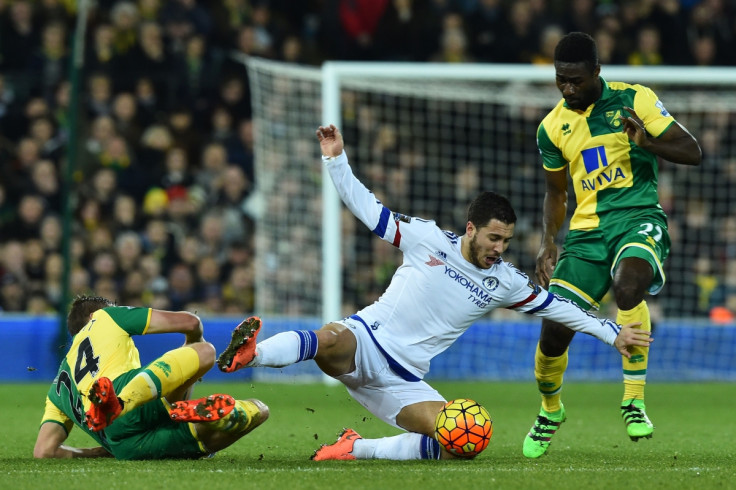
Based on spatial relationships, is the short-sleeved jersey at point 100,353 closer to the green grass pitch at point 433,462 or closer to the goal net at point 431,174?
the green grass pitch at point 433,462

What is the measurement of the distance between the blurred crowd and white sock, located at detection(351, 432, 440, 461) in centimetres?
669

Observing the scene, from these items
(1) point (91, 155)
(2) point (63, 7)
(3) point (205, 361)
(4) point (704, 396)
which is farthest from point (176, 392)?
(2) point (63, 7)

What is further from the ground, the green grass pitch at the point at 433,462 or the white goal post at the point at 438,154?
the white goal post at the point at 438,154

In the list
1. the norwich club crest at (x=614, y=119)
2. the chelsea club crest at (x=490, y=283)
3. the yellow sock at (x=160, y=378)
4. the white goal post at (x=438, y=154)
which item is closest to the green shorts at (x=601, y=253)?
the norwich club crest at (x=614, y=119)

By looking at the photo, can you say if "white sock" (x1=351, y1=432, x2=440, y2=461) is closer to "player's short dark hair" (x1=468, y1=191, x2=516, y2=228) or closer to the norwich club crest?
"player's short dark hair" (x1=468, y1=191, x2=516, y2=228)

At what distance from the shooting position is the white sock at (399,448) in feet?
20.4

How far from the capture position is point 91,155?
13.9m

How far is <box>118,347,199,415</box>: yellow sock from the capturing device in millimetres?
5707

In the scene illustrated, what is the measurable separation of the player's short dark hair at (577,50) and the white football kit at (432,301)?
4.10 feet

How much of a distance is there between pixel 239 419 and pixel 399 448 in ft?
2.91

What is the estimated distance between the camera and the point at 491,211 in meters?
6.09

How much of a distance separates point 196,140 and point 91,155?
127 centimetres

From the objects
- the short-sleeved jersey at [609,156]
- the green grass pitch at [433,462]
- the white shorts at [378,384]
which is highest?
the short-sleeved jersey at [609,156]

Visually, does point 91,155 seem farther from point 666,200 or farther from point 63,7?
point 666,200
